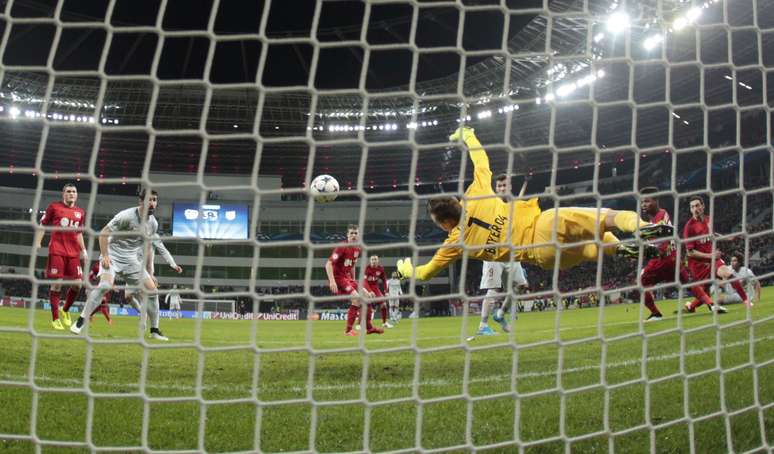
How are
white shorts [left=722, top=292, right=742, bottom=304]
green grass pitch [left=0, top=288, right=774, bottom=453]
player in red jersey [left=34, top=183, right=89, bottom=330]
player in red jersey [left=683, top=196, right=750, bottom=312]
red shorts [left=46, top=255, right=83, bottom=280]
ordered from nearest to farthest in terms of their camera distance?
green grass pitch [left=0, top=288, right=774, bottom=453], player in red jersey [left=34, top=183, right=89, bottom=330], player in red jersey [left=683, top=196, right=750, bottom=312], red shorts [left=46, top=255, right=83, bottom=280], white shorts [left=722, top=292, right=742, bottom=304]

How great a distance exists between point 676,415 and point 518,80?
23137mm

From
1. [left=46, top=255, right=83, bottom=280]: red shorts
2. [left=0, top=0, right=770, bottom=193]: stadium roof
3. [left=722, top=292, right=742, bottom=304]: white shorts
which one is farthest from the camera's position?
[left=0, top=0, right=770, bottom=193]: stadium roof

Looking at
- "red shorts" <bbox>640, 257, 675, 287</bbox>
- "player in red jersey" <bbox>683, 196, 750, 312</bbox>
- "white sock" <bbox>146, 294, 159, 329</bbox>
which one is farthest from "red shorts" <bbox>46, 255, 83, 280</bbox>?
"player in red jersey" <bbox>683, 196, 750, 312</bbox>

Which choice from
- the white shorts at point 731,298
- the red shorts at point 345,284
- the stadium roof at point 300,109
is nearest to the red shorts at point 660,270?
the white shorts at point 731,298

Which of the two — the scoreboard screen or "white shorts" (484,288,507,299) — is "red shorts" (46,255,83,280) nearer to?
"white shorts" (484,288,507,299)

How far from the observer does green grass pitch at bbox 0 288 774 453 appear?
2.74 metres

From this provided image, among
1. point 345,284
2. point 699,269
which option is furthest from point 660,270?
point 345,284

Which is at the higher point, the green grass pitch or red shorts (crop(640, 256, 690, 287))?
red shorts (crop(640, 256, 690, 287))

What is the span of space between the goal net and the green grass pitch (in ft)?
0.09

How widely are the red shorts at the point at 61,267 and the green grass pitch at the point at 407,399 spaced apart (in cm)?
194

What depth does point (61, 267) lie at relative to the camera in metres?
7.57

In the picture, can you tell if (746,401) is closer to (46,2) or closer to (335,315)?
(335,315)

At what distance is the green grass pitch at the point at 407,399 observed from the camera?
9.00ft

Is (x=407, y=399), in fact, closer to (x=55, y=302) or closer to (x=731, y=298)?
(x=55, y=302)
